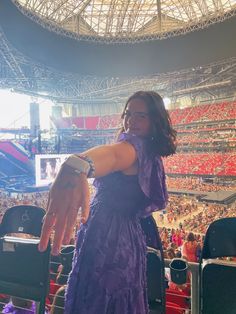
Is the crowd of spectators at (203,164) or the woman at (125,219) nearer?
the woman at (125,219)

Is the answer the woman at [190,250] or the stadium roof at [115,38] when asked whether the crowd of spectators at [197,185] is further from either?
the woman at [190,250]

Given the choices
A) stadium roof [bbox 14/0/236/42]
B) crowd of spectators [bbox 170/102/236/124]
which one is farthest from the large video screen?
crowd of spectators [bbox 170/102/236/124]

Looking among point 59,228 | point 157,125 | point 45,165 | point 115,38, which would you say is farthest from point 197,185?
point 59,228

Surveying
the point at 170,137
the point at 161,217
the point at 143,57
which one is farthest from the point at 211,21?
the point at 170,137

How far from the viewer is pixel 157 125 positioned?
108 cm

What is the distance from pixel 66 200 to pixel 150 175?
0.38 meters

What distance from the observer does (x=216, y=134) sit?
877 inches

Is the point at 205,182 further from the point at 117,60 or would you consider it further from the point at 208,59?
the point at 117,60

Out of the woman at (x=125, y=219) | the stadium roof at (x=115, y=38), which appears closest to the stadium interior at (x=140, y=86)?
the stadium roof at (x=115, y=38)

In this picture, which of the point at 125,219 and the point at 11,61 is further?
the point at 11,61

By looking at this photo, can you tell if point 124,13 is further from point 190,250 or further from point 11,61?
point 190,250

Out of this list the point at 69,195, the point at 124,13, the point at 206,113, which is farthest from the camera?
the point at 206,113

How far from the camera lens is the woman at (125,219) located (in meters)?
1.00

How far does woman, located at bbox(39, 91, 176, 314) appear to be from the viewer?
3.28 feet
